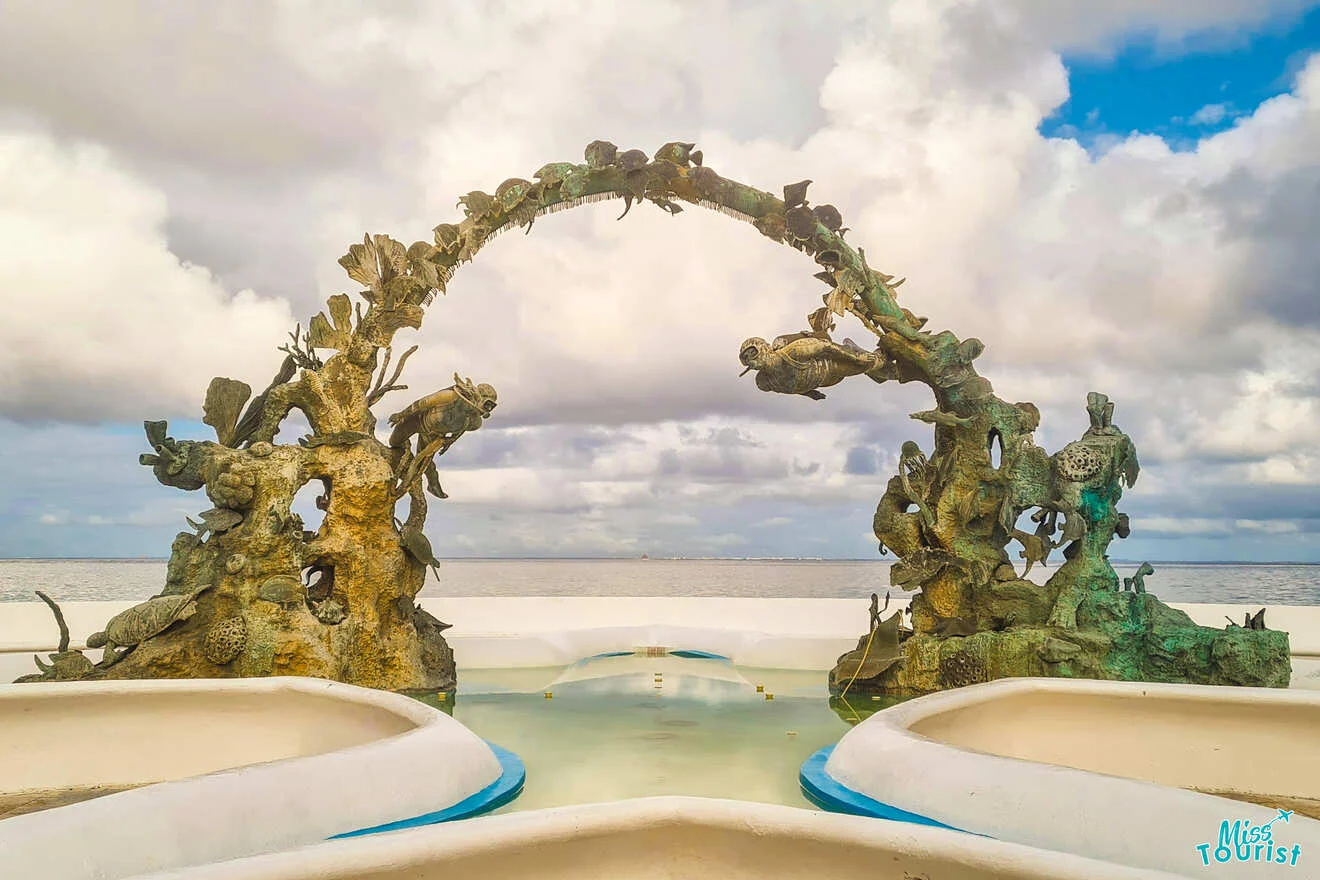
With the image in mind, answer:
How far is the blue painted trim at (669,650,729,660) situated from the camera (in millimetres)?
10250

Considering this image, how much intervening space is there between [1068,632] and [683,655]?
482 cm

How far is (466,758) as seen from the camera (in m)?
4.11

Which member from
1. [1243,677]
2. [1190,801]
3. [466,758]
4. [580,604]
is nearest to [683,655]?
[580,604]

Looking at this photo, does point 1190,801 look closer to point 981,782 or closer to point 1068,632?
point 981,782

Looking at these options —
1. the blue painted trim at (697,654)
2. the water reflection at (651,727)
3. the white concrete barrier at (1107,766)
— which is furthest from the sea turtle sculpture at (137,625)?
the blue painted trim at (697,654)

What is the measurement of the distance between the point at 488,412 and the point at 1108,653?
5445mm

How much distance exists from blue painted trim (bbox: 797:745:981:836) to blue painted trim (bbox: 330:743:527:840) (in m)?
1.42

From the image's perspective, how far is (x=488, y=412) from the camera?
8055 mm

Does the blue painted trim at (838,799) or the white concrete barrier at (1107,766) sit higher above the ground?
the white concrete barrier at (1107,766)

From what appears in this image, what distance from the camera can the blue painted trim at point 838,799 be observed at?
11.8 ft

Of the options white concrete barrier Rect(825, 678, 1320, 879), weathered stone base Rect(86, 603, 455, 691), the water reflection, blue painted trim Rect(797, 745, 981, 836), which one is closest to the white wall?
the water reflection

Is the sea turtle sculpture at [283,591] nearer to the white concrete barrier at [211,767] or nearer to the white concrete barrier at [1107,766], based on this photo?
the white concrete barrier at [211,767]

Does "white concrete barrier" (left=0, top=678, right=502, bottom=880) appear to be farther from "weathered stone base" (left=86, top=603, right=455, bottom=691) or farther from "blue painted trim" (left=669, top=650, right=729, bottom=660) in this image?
"blue painted trim" (left=669, top=650, right=729, bottom=660)

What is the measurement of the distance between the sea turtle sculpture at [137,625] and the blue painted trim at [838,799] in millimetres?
4702
